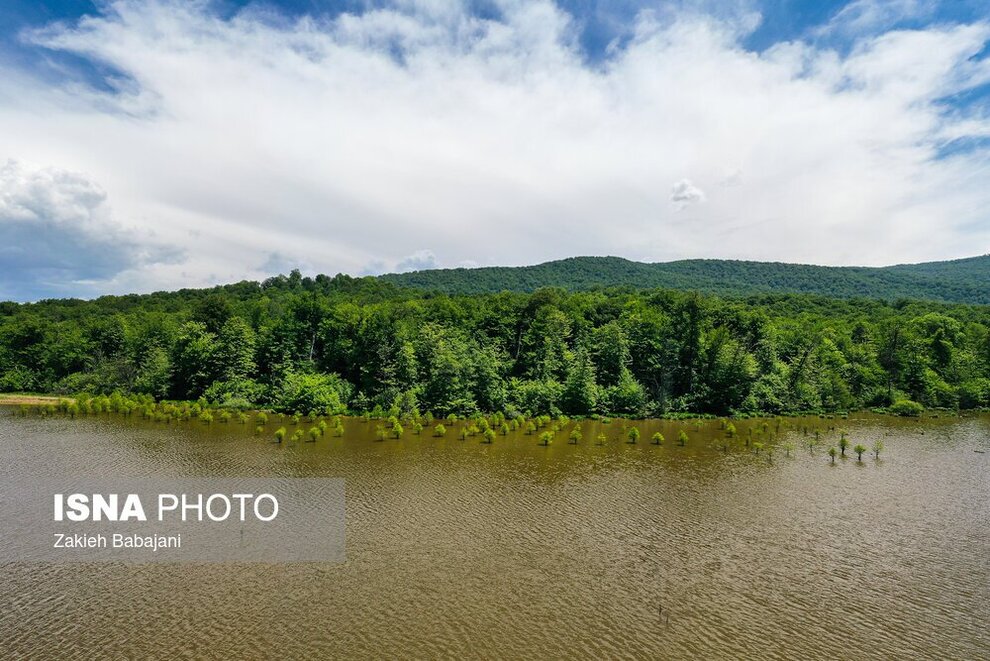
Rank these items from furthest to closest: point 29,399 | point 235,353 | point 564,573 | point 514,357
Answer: point 514,357, point 29,399, point 235,353, point 564,573

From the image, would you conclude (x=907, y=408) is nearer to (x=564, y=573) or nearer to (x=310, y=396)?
(x=564, y=573)

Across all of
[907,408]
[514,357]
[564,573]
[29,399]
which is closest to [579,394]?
[514,357]

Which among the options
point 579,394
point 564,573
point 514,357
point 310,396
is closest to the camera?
point 564,573

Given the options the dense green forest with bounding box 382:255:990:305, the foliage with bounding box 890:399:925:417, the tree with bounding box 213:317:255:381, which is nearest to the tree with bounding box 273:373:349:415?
the tree with bounding box 213:317:255:381

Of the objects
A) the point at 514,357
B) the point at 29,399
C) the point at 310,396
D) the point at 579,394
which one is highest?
the point at 514,357

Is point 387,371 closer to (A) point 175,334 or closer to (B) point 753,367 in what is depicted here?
(A) point 175,334

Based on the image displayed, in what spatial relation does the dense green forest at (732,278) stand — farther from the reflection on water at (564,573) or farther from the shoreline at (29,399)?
the reflection on water at (564,573)
